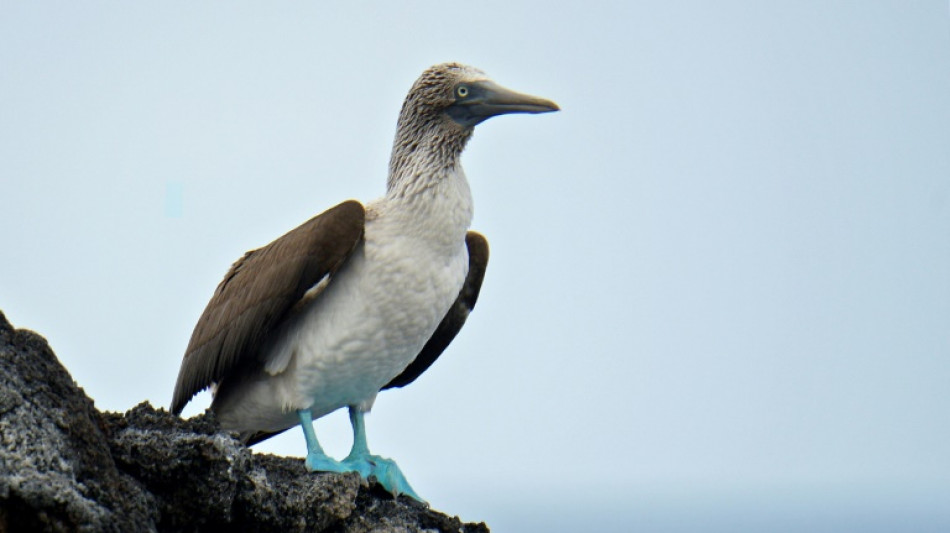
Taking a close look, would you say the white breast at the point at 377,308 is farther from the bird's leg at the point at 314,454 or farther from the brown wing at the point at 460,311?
the brown wing at the point at 460,311

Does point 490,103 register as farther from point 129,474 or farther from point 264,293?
point 129,474

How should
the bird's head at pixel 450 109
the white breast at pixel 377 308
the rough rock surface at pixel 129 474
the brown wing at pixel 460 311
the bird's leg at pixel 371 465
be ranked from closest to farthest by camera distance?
the rough rock surface at pixel 129 474 → the bird's leg at pixel 371 465 → the white breast at pixel 377 308 → the bird's head at pixel 450 109 → the brown wing at pixel 460 311

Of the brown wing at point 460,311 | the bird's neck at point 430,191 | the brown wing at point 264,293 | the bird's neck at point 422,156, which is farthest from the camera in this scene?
the brown wing at point 460,311

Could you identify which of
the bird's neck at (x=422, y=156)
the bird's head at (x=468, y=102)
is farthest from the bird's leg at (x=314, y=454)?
the bird's head at (x=468, y=102)

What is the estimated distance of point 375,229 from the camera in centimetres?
763

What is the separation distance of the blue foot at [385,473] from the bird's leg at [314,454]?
0.27ft

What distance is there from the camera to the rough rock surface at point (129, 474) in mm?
4203

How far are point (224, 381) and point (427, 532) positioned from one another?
6.77ft

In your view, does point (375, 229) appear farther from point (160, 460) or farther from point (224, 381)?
point (160, 460)

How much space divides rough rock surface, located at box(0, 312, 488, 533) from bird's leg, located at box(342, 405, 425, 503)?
58 cm

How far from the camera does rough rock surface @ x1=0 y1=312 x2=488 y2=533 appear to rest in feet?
13.8

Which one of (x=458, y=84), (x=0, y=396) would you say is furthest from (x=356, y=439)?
(x=0, y=396)

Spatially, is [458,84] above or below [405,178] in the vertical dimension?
above

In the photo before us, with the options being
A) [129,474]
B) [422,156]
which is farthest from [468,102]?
[129,474]
